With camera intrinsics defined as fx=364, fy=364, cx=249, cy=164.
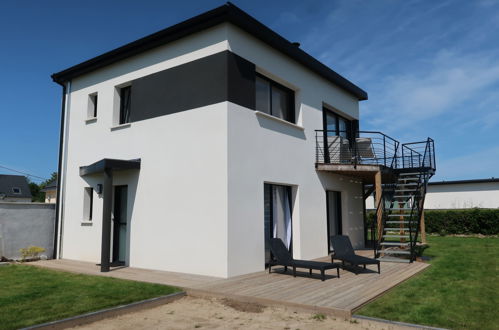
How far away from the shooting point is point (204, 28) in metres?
9.45

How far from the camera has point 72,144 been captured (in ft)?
42.8

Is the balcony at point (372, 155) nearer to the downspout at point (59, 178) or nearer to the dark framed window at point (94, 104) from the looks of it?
the dark framed window at point (94, 104)

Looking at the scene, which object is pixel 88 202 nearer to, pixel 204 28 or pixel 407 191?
pixel 204 28

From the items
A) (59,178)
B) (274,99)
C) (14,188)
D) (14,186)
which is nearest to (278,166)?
(274,99)

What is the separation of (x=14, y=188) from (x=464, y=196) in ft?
196

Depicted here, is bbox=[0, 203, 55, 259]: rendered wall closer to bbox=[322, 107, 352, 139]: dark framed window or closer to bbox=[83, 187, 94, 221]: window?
bbox=[83, 187, 94, 221]: window

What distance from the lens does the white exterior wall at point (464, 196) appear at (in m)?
28.4

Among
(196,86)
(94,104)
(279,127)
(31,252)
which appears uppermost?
(94,104)

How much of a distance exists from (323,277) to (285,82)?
607cm

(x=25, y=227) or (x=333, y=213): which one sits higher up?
(x=333, y=213)

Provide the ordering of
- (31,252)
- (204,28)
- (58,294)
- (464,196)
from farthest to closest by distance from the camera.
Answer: (464,196), (31,252), (204,28), (58,294)

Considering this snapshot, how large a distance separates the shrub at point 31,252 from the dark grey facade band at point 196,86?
5.49 metres

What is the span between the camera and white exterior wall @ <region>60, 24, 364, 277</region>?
8930 mm

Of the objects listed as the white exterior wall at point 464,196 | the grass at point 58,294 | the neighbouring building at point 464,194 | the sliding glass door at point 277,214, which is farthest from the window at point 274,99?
the white exterior wall at point 464,196
